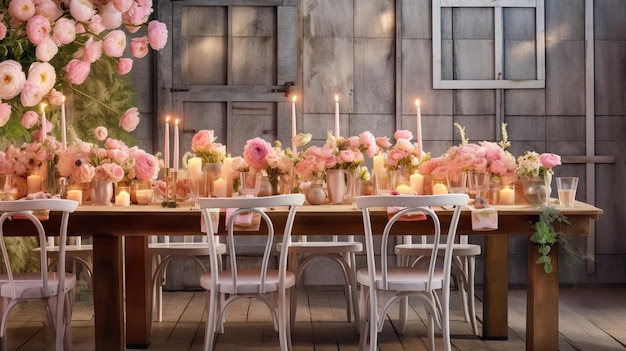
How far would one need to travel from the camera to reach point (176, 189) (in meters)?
3.67

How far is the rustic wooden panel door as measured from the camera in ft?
18.2

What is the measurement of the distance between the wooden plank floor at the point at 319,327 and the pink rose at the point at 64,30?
1.59 metres

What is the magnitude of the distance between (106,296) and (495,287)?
1.80m

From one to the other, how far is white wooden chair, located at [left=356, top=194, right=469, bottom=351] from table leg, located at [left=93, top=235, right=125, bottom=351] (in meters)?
0.95

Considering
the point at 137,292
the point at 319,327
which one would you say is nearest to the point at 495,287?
the point at 319,327

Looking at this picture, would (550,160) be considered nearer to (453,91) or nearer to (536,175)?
(536,175)

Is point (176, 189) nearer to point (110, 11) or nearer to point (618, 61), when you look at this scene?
point (110, 11)

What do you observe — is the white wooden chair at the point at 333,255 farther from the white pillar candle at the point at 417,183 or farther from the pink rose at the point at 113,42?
the pink rose at the point at 113,42

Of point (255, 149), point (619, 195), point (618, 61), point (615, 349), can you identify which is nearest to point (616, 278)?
point (619, 195)

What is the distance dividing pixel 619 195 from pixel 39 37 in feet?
13.4

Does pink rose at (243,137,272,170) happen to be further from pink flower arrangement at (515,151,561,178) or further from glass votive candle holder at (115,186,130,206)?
pink flower arrangement at (515,151,561,178)

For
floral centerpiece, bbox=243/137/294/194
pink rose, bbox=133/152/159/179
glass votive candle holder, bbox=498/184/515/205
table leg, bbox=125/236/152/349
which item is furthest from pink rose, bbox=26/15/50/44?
glass votive candle holder, bbox=498/184/515/205

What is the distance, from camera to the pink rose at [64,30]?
9.89 feet

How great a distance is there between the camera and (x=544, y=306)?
131 inches
